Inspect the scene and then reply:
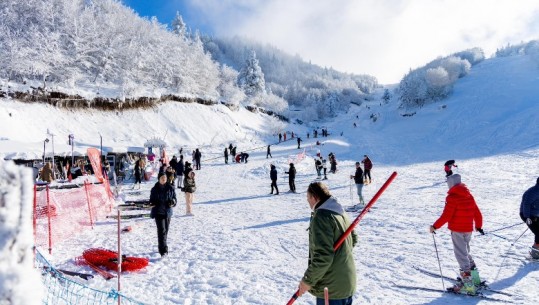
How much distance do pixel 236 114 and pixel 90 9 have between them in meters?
26.6

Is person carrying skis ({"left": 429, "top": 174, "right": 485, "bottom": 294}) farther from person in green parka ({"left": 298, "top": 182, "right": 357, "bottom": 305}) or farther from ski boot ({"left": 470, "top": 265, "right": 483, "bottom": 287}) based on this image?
person in green parka ({"left": 298, "top": 182, "right": 357, "bottom": 305})

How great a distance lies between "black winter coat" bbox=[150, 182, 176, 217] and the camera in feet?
26.7

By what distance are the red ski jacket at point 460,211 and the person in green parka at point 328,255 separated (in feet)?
11.0

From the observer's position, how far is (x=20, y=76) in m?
37.4

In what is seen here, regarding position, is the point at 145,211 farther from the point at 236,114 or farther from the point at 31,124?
the point at 236,114

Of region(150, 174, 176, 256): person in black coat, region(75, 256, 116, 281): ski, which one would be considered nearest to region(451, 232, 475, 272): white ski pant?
region(150, 174, 176, 256): person in black coat

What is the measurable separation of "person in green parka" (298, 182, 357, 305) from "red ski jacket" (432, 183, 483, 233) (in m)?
3.36

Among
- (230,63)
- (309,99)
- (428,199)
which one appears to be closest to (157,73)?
(428,199)

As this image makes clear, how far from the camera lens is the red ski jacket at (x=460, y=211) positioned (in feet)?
19.4

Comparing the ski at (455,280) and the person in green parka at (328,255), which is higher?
the person in green parka at (328,255)

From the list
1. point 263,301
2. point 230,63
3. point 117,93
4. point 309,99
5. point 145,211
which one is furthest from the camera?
point 230,63

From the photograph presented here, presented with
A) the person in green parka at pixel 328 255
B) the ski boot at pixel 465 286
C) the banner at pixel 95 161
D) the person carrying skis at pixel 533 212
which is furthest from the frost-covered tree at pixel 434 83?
the person in green parka at pixel 328 255

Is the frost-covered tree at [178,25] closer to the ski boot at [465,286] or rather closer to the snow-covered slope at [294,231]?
the snow-covered slope at [294,231]

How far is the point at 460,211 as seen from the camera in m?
5.92
